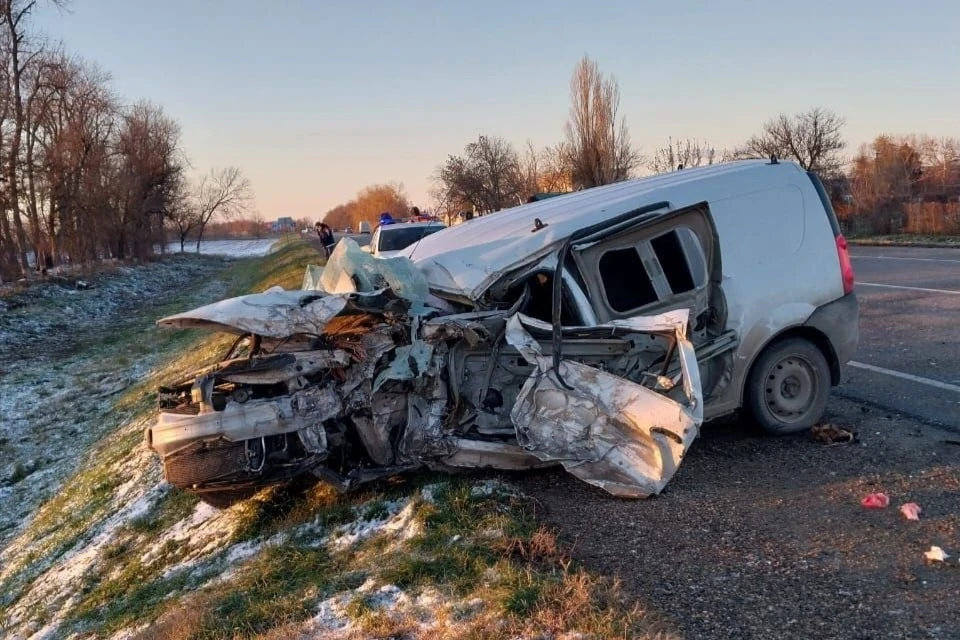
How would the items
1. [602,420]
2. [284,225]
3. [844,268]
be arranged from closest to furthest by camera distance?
[602,420] < [844,268] < [284,225]

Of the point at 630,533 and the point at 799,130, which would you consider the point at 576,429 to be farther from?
the point at 799,130

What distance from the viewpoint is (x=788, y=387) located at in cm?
546

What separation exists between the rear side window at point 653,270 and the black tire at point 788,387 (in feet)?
2.69

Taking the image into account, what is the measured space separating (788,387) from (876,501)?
135 centimetres

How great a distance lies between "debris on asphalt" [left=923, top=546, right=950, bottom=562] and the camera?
3537 millimetres

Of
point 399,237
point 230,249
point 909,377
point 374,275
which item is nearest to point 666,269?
point 374,275

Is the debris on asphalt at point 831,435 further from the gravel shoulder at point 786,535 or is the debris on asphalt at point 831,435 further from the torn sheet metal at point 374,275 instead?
the torn sheet metal at point 374,275

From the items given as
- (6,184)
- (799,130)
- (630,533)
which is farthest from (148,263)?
(630,533)

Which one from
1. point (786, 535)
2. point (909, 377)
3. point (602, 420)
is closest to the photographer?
point (786, 535)

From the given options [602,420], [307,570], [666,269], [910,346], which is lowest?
[307,570]

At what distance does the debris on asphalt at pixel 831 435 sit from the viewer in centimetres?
530

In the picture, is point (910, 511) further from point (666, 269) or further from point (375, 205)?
point (375, 205)

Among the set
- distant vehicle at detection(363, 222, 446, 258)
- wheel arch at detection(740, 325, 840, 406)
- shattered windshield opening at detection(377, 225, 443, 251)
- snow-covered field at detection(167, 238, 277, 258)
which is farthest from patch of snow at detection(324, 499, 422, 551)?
snow-covered field at detection(167, 238, 277, 258)

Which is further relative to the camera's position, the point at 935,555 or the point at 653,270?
the point at 653,270
